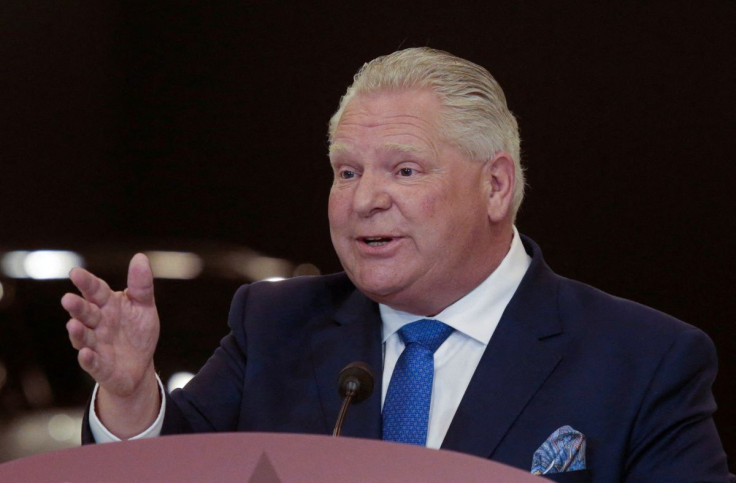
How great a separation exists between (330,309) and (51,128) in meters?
2.55

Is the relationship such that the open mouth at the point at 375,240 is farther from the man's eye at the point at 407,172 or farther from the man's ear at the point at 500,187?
the man's ear at the point at 500,187

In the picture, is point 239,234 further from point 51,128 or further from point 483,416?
point 483,416

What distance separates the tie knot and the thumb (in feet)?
1.74

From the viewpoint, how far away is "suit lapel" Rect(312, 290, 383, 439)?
165cm

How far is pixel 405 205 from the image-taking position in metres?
1.68

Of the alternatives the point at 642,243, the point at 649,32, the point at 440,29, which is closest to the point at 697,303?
the point at 642,243

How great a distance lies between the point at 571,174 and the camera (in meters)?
2.98

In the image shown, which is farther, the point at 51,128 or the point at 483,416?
the point at 51,128

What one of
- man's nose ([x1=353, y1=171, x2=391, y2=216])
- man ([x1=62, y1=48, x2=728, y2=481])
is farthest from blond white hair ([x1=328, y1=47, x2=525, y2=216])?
man's nose ([x1=353, y1=171, x2=391, y2=216])

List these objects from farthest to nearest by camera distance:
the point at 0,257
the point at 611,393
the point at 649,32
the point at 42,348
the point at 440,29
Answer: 1. the point at 0,257
2. the point at 42,348
3. the point at 440,29
4. the point at 649,32
5. the point at 611,393

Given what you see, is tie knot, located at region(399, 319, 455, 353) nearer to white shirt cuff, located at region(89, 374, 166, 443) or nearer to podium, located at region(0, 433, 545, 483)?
white shirt cuff, located at region(89, 374, 166, 443)

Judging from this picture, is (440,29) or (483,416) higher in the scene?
(440,29)

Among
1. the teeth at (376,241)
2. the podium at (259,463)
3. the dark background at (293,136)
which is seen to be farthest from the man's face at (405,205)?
the dark background at (293,136)

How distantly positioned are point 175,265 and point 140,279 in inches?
86.2
